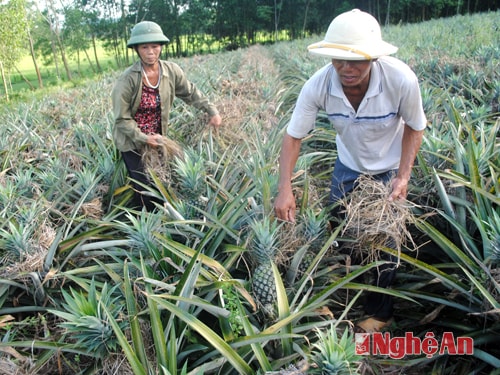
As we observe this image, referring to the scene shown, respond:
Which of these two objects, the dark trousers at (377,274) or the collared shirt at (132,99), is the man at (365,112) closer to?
the dark trousers at (377,274)

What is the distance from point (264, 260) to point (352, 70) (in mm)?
808

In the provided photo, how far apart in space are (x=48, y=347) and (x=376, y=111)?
151 cm

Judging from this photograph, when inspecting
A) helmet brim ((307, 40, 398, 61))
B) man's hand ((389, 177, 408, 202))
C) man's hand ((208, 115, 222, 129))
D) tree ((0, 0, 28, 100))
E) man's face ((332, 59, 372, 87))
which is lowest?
man's hand ((389, 177, 408, 202))

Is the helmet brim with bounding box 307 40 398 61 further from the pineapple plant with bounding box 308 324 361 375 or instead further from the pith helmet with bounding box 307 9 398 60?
the pineapple plant with bounding box 308 324 361 375

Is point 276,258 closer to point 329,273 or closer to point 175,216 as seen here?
point 329,273

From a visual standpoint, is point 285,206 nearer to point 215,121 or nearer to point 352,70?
point 352,70

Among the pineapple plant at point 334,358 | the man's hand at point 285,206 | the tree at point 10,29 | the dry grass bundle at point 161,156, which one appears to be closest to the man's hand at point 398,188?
the man's hand at point 285,206

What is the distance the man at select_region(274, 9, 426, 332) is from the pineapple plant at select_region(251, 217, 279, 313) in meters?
0.16

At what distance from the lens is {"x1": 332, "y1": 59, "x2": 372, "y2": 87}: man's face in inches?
54.3

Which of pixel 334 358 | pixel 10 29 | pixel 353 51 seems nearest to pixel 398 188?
pixel 353 51

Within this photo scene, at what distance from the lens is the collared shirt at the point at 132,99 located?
2.40 metres

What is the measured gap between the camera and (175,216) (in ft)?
5.94

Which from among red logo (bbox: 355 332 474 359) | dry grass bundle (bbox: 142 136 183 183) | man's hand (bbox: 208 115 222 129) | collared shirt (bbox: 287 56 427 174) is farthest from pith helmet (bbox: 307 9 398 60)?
man's hand (bbox: 208 115 222 129)

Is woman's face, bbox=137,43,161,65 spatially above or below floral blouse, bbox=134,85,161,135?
above
